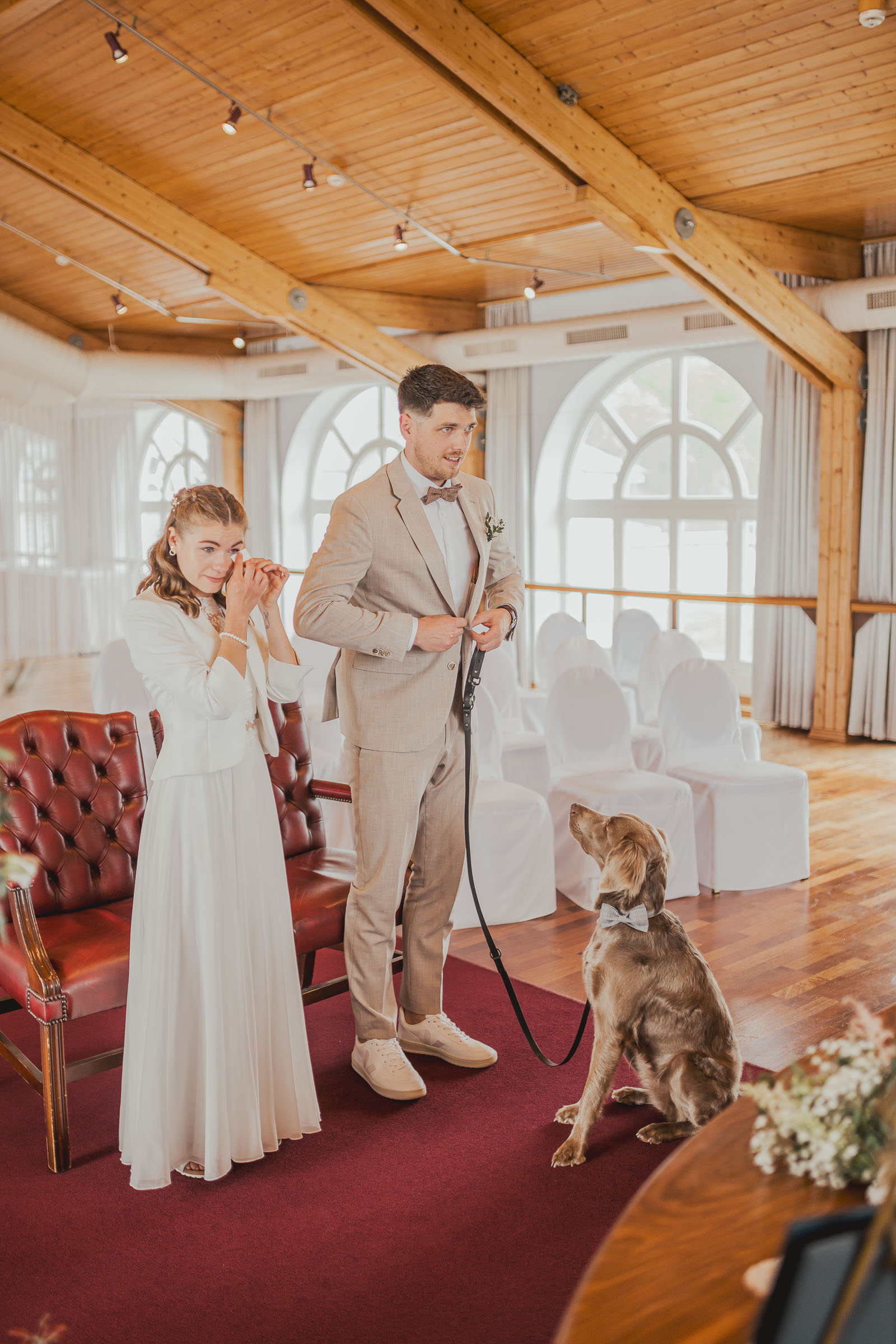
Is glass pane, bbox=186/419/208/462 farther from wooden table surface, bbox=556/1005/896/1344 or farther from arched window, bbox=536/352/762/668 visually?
wooden table surface, bbox=556/1005/896/1344

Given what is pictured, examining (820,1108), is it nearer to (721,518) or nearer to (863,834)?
(863,834)

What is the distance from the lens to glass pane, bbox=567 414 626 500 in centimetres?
1153

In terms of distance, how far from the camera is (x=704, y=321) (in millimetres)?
9336

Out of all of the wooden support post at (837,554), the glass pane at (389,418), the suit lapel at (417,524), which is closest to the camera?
the suit lapel at (417,524)

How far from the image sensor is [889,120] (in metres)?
6.30

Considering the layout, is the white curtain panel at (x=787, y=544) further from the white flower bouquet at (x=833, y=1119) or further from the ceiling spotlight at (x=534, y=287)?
the white flower bouquet at (x=833, y=1119)

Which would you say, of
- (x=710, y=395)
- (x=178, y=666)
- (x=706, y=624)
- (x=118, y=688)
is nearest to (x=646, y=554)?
(x=706, y=624)

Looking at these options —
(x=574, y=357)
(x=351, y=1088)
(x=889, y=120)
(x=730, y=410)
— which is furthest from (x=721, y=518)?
(x=351, y=1088)

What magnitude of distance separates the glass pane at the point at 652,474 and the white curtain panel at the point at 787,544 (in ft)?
5.27

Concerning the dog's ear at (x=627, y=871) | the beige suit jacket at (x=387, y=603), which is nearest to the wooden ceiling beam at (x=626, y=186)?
the beige suit jacket at (x=387, y=603)

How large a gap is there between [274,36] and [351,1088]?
5933mm

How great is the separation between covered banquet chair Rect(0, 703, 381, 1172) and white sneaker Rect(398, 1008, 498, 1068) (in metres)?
0.20

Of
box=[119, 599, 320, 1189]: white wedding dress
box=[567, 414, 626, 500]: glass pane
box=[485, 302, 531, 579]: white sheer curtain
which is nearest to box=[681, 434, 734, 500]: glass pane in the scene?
box=[567, 414, 626, 500]: glass pane

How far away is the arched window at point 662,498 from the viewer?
10.5 meters
